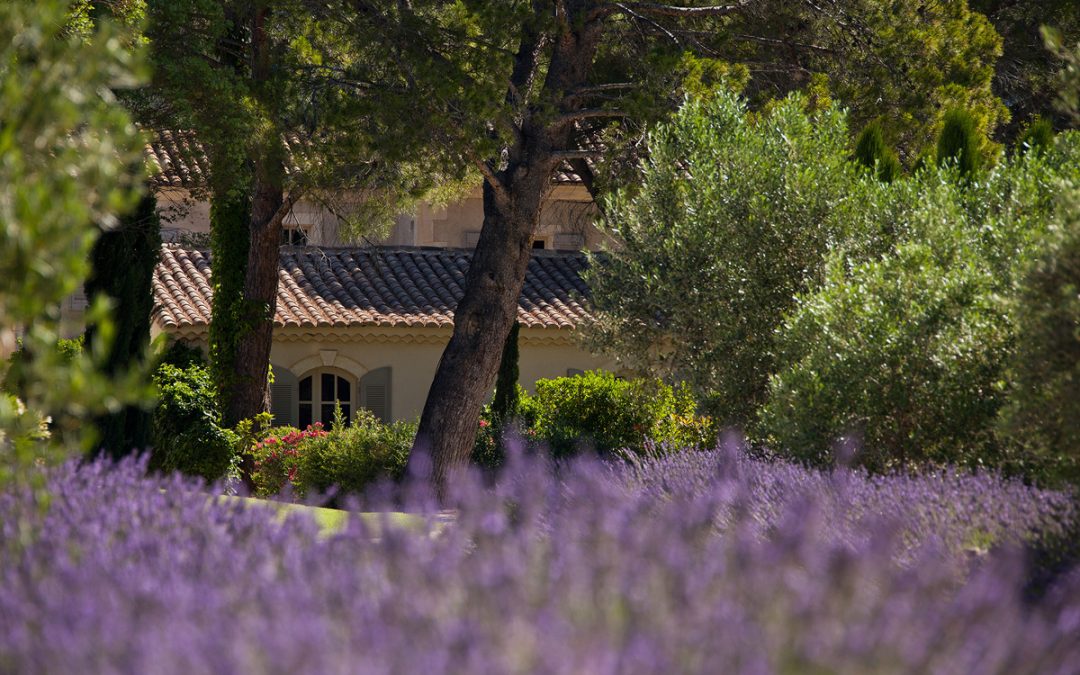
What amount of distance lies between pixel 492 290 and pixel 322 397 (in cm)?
1248

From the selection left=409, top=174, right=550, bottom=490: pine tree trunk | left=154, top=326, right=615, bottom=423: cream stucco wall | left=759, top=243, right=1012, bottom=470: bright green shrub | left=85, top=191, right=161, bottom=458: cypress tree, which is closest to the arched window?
left=154, top=326, right=615, bottom=423: cream stucco wall

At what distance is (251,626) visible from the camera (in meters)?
3.37

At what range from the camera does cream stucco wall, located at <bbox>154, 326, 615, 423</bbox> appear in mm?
26922

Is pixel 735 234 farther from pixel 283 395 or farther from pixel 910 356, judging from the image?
pixel 283 395

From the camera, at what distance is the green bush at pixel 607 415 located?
65.2 ft

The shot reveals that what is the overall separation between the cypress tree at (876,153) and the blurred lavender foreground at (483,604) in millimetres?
9888

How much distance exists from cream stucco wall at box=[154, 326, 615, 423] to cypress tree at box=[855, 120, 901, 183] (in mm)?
12050

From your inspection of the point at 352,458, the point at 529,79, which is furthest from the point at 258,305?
the point at 529,79

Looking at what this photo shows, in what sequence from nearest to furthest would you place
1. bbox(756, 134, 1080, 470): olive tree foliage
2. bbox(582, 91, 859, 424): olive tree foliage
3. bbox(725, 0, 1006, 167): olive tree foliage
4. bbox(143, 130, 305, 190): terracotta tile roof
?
1. bbox(756, 134, 1080, 470): olive tree foliage
2. bbox(582, 91, 859, 424): olive tree foliage
3. bbox(725, 0, 1006, 167): olive tree foliage
4. bbox(143, 130, 305, 190): terracotta tile roof

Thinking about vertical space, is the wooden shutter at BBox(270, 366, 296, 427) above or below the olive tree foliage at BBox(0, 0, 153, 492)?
below

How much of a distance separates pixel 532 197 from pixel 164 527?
11.2 metres

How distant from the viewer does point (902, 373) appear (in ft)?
32.1

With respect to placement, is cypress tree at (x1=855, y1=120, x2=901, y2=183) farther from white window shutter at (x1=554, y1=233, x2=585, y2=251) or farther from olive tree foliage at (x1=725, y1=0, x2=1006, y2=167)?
white window shutter at (x1=554, y1=233, x2=585, y2=251)

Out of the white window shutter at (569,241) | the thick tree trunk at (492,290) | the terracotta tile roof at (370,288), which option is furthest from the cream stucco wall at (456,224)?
the thick tree trunk at (492,290)
